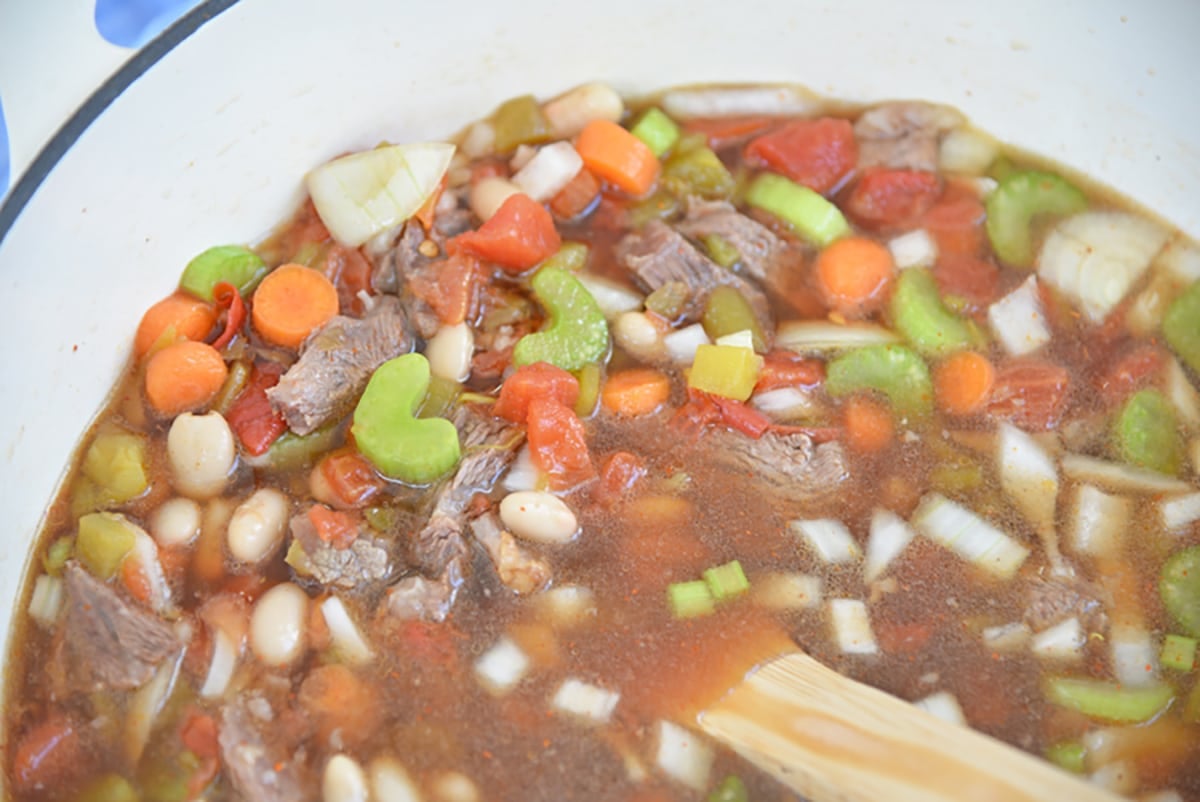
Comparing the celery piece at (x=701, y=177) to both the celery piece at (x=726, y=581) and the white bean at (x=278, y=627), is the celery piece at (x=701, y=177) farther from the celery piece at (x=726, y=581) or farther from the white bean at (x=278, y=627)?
the white bean at (x=278, y=627)

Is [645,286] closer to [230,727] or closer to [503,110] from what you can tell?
[503,110]

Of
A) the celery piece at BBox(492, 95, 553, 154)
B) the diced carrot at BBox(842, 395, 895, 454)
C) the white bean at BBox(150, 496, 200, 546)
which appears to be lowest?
the diced carrot at BBox(842, 395, 895, 454)

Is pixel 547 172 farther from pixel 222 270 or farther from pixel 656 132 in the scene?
pixel 222 270

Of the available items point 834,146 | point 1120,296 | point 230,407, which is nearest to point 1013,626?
point 1120,296

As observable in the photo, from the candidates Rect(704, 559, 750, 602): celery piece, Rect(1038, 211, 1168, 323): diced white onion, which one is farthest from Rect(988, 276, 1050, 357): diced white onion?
Rect(704, 559, 750, 602): celery piece

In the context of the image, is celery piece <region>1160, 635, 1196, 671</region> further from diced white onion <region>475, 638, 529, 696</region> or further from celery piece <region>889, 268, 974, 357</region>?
diced white onion <region>475, 638, 529, 696</region>

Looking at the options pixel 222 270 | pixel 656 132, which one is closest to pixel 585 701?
pixel 222 270
